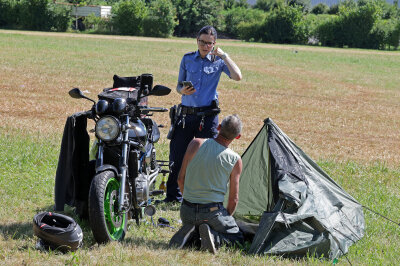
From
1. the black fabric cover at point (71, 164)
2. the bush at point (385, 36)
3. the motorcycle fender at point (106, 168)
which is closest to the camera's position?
the motorcycle fender at point (106, 168)

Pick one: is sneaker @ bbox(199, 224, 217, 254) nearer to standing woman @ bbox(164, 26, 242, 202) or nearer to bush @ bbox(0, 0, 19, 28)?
standing woman @ bbox(164, 26, 242, 202)

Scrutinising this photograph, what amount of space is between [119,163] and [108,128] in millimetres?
343

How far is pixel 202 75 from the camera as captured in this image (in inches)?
247

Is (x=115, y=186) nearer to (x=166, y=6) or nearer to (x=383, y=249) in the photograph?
(x=383, y=249)

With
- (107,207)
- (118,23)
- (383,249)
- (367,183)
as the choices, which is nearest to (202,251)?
(107,207)

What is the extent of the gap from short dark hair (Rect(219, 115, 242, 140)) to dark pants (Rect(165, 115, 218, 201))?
4.60 ft

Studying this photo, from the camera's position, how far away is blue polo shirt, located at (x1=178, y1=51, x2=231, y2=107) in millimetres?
6273

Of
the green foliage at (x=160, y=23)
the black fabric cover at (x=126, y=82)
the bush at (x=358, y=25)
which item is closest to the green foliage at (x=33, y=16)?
the green foliage at (x=160, y=23)

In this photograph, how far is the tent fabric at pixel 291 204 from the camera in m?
4.93

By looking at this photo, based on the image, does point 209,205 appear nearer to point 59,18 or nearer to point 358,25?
point 59,18

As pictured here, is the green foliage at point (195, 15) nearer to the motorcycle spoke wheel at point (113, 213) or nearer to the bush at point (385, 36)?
the bush at point (385, 36)

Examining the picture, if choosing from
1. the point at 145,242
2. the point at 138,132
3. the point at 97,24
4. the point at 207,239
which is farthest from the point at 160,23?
the point at 207,239

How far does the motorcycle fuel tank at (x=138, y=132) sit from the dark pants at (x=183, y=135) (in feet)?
2.30

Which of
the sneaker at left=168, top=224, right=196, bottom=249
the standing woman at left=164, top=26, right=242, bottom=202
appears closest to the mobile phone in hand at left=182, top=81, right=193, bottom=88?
the standing woman at left=164, top=26, right=242, bottom=202
